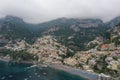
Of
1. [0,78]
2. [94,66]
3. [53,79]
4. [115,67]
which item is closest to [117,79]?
[115,67]

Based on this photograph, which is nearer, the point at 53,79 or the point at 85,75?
the point at 53,79

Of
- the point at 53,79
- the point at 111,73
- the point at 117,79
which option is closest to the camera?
the point at 117,79

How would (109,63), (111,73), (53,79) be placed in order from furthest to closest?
(109,63)
(111,73)
(53,79)

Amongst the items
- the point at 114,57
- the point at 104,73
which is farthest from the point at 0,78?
the point at 114,57

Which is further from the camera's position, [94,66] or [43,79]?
[94,66]

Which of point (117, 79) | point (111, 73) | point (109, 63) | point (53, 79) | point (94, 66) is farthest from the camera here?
point (94, 66)

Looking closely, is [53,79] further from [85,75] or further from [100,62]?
[100,62]

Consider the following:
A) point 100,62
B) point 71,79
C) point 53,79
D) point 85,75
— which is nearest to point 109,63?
point 100,62

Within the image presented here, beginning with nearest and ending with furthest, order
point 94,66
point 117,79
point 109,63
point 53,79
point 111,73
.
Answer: point 117,79 < point 53,79 < point 111,73 < point 109,63 < point 94,66

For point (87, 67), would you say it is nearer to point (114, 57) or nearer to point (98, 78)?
point (114, 57)
